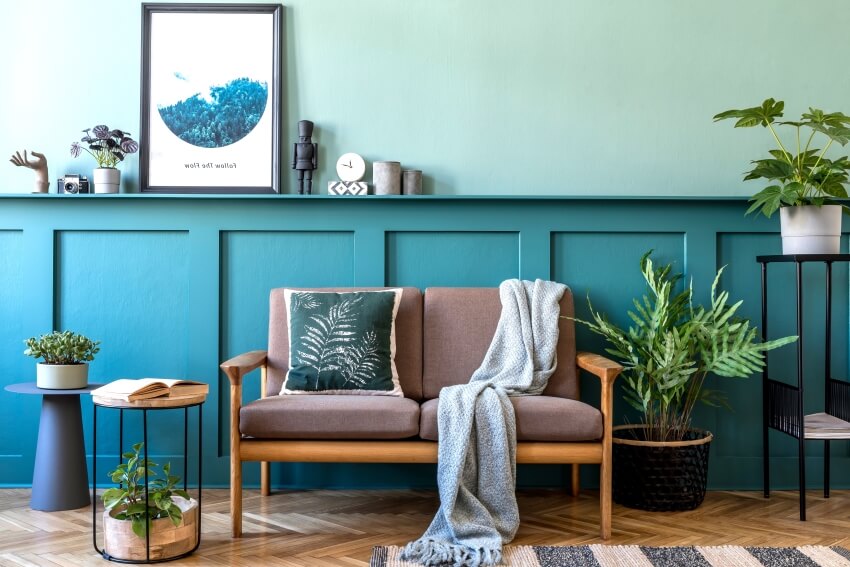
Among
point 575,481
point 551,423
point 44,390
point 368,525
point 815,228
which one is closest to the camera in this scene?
point 551,423

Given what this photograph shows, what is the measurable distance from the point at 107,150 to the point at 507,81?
1.80 m

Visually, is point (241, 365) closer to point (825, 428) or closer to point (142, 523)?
point (142, 523)

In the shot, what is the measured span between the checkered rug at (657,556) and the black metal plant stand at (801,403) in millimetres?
500

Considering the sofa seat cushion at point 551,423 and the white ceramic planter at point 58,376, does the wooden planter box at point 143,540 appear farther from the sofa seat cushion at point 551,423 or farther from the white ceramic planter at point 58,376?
the sofa seat cushion at point 551,423

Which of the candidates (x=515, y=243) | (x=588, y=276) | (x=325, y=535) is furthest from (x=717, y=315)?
(x=325, y=535)

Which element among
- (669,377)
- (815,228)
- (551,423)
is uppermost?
(815,228)

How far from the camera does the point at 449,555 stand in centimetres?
265

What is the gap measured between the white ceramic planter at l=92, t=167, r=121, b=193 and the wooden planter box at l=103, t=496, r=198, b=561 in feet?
5.05

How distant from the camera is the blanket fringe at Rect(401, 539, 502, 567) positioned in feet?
8.60

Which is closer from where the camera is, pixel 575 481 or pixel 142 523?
pixel 142 523

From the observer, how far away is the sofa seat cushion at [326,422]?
2.87m

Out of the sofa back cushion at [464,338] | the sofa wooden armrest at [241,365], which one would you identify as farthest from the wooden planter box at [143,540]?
the sofa back cushion at [464,338]

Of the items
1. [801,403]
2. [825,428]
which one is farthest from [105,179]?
[825,428]

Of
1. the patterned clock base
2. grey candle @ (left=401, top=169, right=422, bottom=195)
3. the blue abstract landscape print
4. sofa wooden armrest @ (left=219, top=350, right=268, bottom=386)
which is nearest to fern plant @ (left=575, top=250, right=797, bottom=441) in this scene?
grey candle @ (left=401, top=169, right=422, bottom=195)
